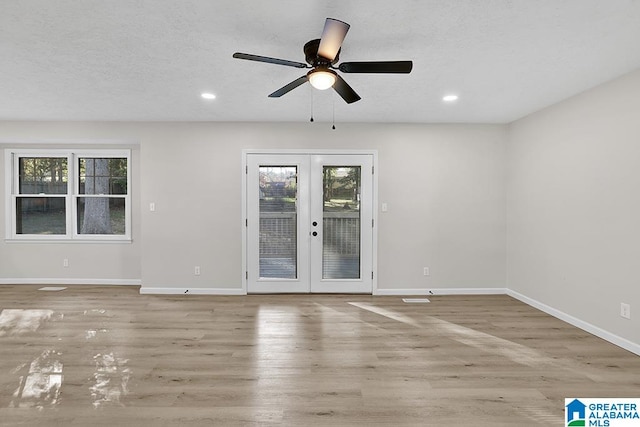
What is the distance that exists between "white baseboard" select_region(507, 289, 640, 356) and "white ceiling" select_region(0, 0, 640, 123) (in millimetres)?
2387

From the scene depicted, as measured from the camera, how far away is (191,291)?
14.7 ft

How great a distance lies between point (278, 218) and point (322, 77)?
2.64m

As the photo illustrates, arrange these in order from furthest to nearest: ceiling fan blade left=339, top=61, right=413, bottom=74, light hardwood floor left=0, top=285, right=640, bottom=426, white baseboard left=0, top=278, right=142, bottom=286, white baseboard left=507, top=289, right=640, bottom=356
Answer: white baseboard left=0, top=278, right=142, bottom=286
white baseboard left=507, top=289, right=640, bottom=356
ceiling fan blade left=339, top=61, right=413, bottom=74
light hardwood floor left=0, top=285, right=640, bottom=426

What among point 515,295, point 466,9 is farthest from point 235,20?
point 515,295

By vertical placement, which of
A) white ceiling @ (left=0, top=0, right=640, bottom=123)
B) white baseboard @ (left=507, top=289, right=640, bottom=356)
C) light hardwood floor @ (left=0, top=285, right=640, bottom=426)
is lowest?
light hardwood floor @ (left=0, top=285, right=640, bottom=426)

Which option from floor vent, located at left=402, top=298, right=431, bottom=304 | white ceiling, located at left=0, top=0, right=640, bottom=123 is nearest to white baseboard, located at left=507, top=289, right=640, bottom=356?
floor vent, located at left=402, top=298, right=431, bottom=304

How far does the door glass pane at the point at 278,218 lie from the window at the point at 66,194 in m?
2.32

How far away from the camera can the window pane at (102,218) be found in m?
4.98

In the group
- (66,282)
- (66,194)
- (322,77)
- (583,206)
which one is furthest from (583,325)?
(66,194)

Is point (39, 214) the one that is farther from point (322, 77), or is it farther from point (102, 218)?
point (322, 77)

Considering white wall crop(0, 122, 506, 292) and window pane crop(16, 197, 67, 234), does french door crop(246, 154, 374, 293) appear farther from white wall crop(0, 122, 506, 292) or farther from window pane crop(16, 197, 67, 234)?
window pane crop(16, 197, 67, 234)

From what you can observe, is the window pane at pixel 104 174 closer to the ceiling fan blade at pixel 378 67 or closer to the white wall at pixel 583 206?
the ceiling fan blade at pixel 378 67

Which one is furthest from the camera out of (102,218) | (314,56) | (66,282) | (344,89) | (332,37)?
(102,218)

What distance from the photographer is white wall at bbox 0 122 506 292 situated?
446cm
